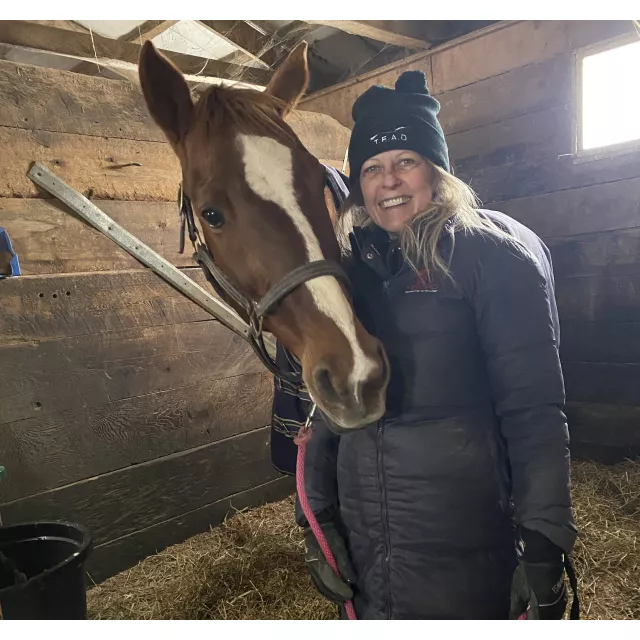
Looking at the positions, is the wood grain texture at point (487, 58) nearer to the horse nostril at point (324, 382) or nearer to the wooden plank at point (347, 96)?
the wooden plank at point (347, 96)

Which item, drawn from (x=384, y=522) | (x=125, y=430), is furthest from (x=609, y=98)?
(x=125, y=430)

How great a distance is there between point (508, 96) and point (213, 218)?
1.44 metres

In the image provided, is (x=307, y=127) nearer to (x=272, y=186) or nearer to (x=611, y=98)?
(x=611, y=98)

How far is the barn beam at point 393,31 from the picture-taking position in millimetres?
1072

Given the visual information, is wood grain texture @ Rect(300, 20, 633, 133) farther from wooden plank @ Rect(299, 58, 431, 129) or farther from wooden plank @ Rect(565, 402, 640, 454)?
wooden plank @ Rect(565, 402, 640, 454)

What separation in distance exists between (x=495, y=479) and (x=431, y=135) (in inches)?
23.1

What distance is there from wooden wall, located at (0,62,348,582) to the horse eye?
0.86 m

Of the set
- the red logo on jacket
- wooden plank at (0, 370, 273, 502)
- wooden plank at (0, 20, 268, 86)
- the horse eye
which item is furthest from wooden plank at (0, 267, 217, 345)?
the red logo on jacket

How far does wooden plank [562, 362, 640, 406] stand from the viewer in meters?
1.57

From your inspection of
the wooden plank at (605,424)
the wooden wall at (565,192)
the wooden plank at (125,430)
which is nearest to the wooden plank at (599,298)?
the wooden wall at (565,192)

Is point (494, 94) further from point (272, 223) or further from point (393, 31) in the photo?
point (272, 223)

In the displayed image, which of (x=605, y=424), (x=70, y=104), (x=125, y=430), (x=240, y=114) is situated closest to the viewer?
(x=240, y=114)

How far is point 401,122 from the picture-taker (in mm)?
763

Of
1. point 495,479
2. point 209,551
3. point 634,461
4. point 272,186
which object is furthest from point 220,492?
point 634,461
